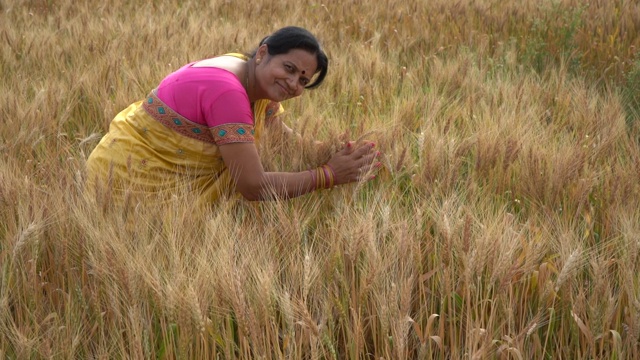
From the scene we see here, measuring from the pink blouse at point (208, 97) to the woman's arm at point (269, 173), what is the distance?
106 millimetres

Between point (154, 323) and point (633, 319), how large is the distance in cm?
100

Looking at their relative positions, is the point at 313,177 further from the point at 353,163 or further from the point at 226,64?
the point at 226,64

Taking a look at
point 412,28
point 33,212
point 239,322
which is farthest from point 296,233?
point 412,28

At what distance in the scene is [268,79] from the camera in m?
2.32

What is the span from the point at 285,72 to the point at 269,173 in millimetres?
367

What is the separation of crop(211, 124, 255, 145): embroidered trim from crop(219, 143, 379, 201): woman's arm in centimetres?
2

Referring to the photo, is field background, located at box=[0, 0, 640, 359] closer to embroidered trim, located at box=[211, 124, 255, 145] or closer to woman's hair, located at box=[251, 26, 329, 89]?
embroidered trim, located at box=[211, 124, 255, 145]

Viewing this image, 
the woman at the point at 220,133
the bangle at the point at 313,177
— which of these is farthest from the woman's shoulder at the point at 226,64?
the bangle at the point at 313,177

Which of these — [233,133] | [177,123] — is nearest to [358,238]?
[233,133]

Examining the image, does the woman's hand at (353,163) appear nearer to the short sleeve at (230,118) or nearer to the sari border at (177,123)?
the short sleeve at (230,118)

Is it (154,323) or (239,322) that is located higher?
(239,322)

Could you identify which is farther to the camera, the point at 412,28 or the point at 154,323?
the point at 412,28

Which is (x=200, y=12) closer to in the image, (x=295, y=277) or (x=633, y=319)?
(x=295, y=277)

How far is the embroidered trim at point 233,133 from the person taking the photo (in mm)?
2182
